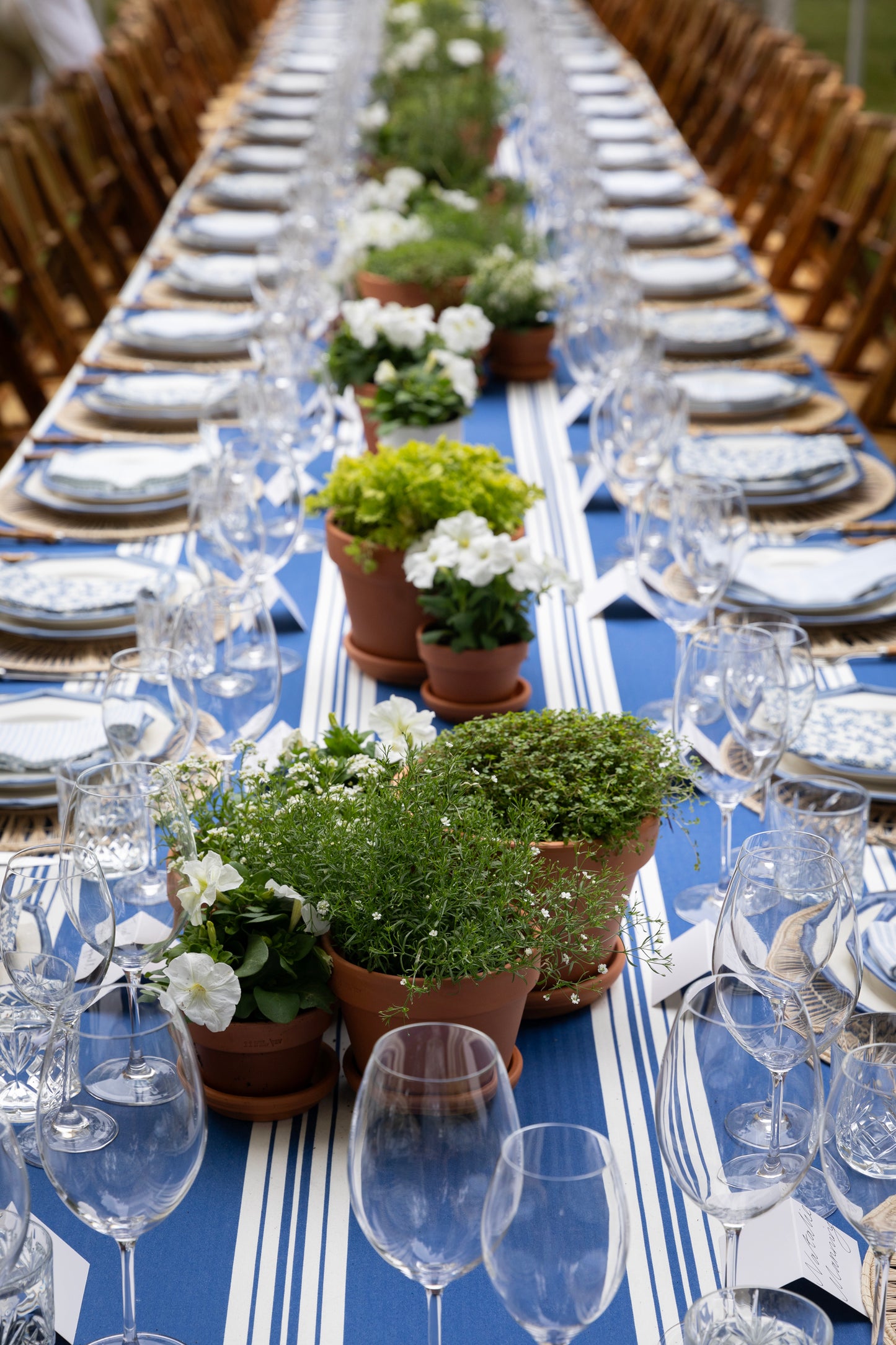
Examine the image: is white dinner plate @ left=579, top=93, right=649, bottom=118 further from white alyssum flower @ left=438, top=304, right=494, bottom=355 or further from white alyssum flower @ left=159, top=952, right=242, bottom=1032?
white alyssum flower @ left=159, top=952, right=242, bottom=1032

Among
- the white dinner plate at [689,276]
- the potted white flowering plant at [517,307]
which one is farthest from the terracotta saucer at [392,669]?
the white dinner plate at [689,276]

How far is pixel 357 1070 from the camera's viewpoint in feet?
3.62

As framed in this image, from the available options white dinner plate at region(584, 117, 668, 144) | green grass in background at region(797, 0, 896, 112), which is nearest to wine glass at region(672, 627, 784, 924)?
white dinner plate at region(584, 117, 668, 144)

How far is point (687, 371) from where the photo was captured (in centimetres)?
280

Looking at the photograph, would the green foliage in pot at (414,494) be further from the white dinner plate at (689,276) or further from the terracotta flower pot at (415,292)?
the white dinner plate at (689,276)

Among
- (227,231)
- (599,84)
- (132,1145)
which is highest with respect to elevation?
(132,1145)

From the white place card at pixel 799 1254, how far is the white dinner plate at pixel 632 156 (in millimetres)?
4071

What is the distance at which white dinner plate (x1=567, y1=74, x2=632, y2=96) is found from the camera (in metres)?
5.88

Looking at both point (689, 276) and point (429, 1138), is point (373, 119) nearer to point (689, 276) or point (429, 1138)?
point (689, 276)

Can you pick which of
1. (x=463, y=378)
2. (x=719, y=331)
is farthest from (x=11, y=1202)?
(x=719, y=331)

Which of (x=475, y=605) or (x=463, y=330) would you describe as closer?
(x=475, y=605)

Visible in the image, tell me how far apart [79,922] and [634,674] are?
0.95 meters

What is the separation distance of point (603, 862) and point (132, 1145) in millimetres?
466

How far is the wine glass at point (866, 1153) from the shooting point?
86 centimetres
